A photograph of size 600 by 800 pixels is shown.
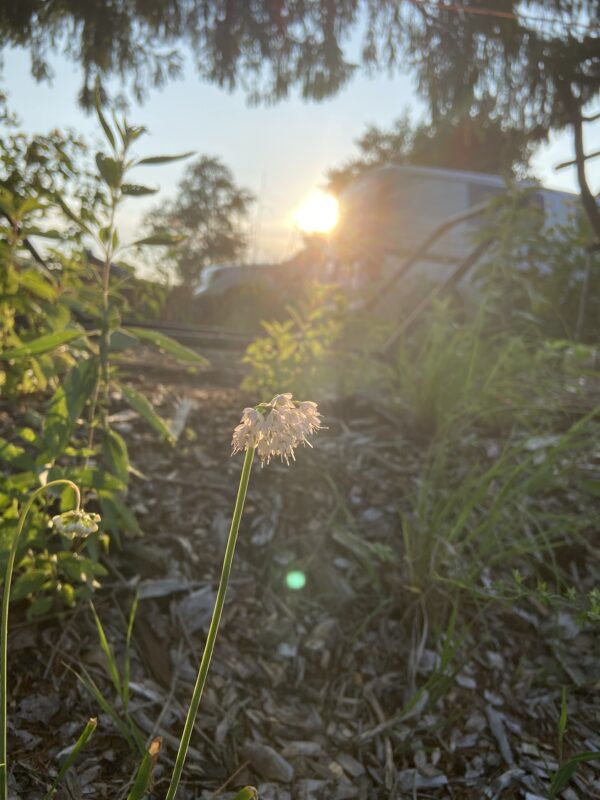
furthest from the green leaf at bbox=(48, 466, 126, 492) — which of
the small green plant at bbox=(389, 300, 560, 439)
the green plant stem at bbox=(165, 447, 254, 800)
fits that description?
the small green plant at bbox=(389, 300, 560, 439)

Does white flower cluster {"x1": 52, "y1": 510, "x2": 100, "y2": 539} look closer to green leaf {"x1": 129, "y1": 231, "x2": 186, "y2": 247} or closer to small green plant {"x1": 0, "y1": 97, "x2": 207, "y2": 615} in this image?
small green plant {"x1": 0, "y1": 97, "x2": 207, "y2": 615}

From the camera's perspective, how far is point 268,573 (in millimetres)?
2080

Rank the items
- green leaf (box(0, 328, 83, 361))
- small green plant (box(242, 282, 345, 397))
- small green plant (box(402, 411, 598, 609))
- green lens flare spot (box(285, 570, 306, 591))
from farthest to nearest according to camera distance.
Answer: small green plant (box(242, 282, 345, 397))
green lens flare spot (box(285, 570, 306, 591))
small green plant (box(402, 411, 598, 609))
green leaf (box(0, 328, 83, 361))

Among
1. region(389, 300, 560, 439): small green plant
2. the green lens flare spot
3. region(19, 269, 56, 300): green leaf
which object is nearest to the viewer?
region(19, 269, 56, 300): green leaf

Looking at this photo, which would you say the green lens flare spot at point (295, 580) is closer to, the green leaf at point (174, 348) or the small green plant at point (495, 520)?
the small green plant at point (495, 520)

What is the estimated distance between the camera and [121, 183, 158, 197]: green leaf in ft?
4.89

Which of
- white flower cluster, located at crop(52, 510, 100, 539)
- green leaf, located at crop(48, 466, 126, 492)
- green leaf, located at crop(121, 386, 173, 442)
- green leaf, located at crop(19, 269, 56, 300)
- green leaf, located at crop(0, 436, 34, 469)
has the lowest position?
green leaf, located at crop(48, 466, 126, 492)

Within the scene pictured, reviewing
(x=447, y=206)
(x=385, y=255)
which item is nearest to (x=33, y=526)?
(x=385, y=255)

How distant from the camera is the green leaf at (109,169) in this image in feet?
4.68

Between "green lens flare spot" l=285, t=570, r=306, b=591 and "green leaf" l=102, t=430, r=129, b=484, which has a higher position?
"green leaf" l=102, t=430, r=129, b=484

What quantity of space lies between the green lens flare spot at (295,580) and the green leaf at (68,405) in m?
0.99

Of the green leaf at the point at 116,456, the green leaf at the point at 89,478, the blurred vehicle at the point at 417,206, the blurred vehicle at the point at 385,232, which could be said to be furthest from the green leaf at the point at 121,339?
the blurred vehicle at the point at 417,206

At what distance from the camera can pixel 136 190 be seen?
150 centimetres

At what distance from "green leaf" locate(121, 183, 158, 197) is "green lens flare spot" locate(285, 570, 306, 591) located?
4.46ft
